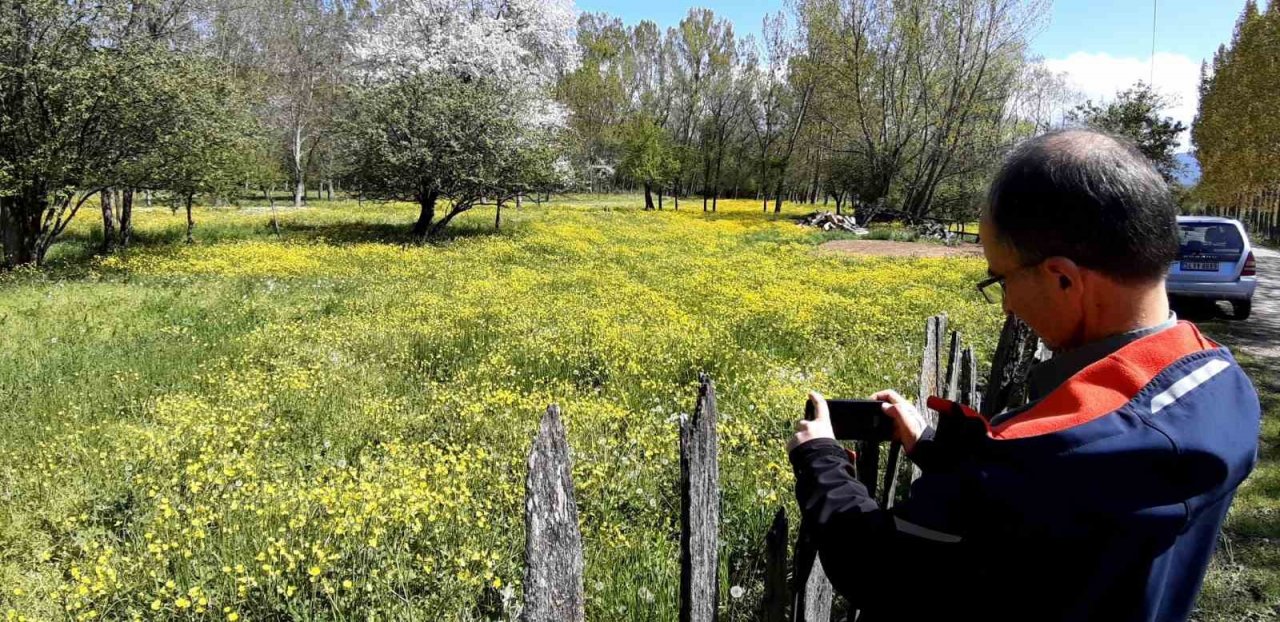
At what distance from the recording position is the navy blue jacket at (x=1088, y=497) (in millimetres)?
1012

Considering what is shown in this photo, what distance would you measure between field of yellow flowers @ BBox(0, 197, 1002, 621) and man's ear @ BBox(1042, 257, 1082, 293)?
2.08 metres

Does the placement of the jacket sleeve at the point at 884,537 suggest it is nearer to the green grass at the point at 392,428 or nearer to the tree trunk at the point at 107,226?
the green grass at the point at 392,428

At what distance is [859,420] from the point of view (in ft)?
6.01

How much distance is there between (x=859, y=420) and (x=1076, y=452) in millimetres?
824

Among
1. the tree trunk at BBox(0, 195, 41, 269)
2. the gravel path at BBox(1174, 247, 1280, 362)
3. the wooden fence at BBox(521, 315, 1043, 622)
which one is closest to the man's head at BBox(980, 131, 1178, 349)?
the wooden fence at BBox(521, 315, 1043, 622)

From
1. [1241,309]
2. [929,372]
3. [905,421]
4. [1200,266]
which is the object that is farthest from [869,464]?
[1241,309]

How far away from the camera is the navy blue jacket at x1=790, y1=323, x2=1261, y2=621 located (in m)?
1.01

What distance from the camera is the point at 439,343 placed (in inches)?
322

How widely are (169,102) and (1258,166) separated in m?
32.8

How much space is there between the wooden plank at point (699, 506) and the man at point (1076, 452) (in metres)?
0.62

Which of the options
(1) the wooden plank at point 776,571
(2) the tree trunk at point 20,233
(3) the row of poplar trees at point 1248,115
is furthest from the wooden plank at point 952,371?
(3) the row of poplar trees at point 1248,115

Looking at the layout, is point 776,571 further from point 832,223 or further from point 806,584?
point 832,223

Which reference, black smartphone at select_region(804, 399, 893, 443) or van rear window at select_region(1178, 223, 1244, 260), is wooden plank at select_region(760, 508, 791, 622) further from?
van rear window at select_region(1178, 223, 1244, 260)

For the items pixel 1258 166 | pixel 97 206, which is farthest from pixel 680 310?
pixel 97 206
